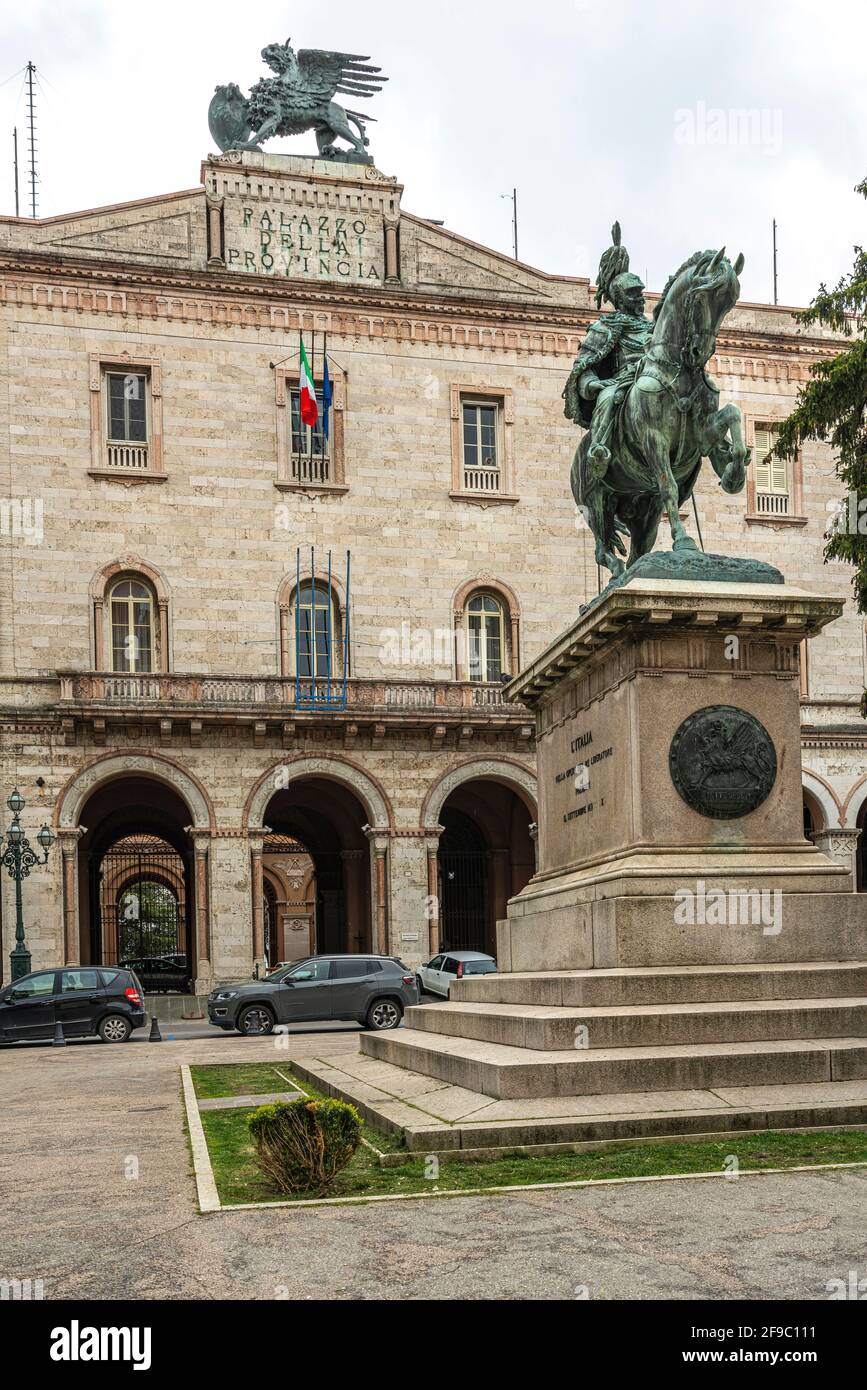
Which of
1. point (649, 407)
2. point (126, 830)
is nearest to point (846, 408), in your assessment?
point (649, 407)

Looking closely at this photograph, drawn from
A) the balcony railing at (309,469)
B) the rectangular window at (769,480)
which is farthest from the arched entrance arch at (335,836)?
the rectangular window at (769,480)

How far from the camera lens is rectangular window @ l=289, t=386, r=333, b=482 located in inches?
1431

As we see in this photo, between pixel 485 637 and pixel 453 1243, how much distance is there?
30.8 meters

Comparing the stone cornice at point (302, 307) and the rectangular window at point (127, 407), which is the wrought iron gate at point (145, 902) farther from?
the stone cornice at point (302, 307)

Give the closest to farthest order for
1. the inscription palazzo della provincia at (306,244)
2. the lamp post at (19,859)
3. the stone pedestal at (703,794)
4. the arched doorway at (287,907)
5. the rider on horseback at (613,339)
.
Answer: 1. the stone pedestal at (703,794)
2. the rider on horseback at (613,339)
3. the lamp post at (19,859)
4. the inscription palazzo della provincia at (306,244)
5. the arched doorway at (287,907)

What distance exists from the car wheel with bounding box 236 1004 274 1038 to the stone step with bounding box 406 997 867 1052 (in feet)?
56.2

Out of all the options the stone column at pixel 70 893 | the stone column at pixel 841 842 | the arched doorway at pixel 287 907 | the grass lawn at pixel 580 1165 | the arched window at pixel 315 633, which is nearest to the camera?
the grass lawn at pixel 580 1165

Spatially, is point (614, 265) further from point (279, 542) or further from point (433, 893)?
point (433, 893)

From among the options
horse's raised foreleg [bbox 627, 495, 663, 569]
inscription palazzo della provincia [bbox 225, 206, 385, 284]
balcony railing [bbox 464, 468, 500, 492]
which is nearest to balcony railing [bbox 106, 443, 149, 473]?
inscription palazzo della provincia [bbox 225, 206, 385, 284]

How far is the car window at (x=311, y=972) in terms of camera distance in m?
27.3

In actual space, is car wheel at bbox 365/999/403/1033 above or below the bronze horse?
below

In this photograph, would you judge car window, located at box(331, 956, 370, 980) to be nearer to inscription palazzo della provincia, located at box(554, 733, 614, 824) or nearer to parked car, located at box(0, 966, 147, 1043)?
parked car, located at box(0, 966, 147, 1043)

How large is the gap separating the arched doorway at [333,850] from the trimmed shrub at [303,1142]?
2739 centimetres

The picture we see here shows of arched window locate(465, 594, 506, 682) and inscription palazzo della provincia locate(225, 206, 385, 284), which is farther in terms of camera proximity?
arched window locate(465, 594, 506, 682)
